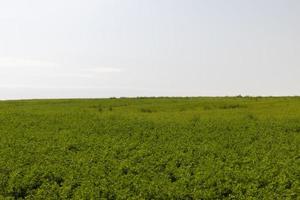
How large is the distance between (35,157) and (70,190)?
5546mm

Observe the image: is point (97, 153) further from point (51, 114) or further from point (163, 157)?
point (51, 114)

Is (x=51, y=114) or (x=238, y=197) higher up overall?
(x=51, y=114)

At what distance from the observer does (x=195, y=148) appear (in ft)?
84.4

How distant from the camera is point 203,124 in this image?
32.8 metres

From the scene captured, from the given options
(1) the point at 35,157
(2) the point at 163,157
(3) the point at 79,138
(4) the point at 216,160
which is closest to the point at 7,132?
(3) the point at 79,138

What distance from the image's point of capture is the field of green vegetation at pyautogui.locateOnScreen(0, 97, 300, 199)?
19.6m

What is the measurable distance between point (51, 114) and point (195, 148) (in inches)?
701

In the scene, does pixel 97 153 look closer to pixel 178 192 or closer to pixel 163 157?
pixel 163 157

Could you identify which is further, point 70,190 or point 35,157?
point 35,157

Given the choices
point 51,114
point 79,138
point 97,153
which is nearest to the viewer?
point 97,153

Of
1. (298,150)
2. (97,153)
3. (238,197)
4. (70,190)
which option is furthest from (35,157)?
(298,150)

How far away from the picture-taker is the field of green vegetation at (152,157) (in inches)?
771

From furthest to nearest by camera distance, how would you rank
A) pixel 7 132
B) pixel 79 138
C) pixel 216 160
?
pixel 7 132
pixel 79 138
pixel 216 160

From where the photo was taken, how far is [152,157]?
23859 millimetres
